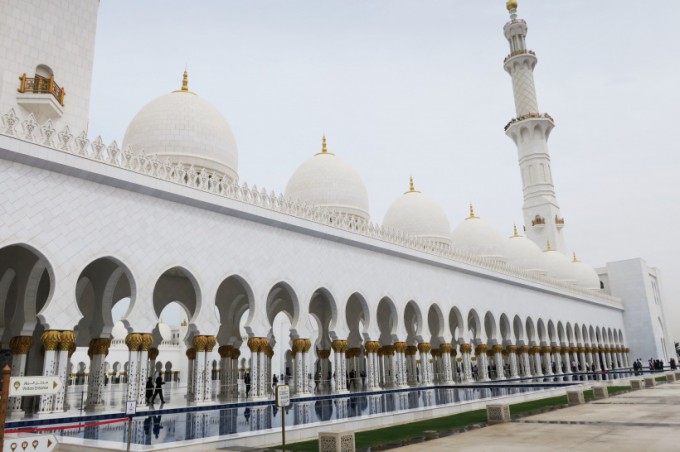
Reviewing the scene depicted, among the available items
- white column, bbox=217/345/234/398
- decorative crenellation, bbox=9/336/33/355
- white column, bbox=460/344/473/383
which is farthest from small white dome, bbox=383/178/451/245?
decorative crenellation, bbox=9/336/33/355


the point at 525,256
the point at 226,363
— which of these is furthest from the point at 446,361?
the point at 525,256

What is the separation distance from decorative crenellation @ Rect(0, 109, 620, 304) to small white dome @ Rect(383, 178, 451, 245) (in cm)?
240

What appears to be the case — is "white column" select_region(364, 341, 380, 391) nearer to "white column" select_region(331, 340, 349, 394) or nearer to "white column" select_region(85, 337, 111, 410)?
"white column" select_region(331, 340, 349, 394)

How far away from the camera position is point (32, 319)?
10.5 m

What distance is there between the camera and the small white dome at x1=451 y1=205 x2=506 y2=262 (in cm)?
2678

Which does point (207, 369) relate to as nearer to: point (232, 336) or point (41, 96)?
point (232, 336)

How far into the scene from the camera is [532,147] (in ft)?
116

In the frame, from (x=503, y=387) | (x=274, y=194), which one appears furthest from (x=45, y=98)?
(x=503, y=387)

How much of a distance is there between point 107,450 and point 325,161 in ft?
50.6

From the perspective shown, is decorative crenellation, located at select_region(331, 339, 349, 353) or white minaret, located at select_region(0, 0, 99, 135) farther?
→ decorative crenellation, located at select_region(331, 339, 349, 353)

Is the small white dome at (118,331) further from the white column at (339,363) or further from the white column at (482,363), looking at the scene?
the white column at (482,363)

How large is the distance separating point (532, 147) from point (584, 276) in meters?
9.64

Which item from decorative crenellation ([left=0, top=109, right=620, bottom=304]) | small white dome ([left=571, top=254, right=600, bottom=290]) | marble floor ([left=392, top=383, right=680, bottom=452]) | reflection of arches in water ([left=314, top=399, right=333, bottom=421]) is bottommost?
marble floor ([left=392, top=383, right=680, bottom=452])

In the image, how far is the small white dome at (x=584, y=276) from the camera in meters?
36.3
